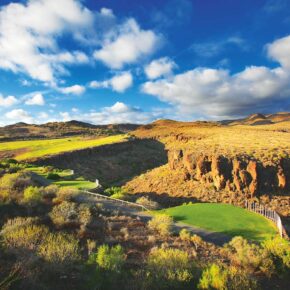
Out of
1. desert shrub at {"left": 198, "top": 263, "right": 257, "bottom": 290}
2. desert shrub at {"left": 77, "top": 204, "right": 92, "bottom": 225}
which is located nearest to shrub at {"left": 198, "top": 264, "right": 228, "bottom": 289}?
desert shrub at {"left": 198, "top": 263, "right": 257, "bottom": 290}

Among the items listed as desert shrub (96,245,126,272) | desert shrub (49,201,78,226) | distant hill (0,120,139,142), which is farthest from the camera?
distant hill (0,120,139,142)

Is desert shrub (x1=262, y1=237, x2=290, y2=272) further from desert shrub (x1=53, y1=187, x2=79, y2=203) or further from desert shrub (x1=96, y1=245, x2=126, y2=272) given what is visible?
desert shrub (x1=53, y1=187, x2=79, y2=203)

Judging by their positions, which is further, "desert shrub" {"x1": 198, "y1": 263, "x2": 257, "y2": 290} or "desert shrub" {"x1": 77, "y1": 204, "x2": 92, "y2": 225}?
"desert shrub" {"x1": 77, "y1": 204, "x2": 92, "y2": 225}

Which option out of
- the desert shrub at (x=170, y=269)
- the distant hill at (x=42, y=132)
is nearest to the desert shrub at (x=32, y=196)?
the desert shrub at (x=170, y=269)

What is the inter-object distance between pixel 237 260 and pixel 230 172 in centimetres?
1733

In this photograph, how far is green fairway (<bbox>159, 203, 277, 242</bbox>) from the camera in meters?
15.6

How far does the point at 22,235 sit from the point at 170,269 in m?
Result: 5.67

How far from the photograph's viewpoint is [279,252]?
38.6 feet

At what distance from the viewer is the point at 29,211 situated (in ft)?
52.2

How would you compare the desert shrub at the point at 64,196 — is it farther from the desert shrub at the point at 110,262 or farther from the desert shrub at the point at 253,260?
the desert shrub at the point at 253,260

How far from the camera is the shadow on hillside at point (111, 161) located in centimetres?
4242

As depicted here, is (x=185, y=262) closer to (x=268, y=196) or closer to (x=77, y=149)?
(x=268, y=196)

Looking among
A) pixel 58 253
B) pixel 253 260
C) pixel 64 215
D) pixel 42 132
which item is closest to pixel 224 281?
pixel 253 260

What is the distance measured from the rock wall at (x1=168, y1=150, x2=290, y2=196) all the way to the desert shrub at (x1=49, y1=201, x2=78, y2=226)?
1582 cm
